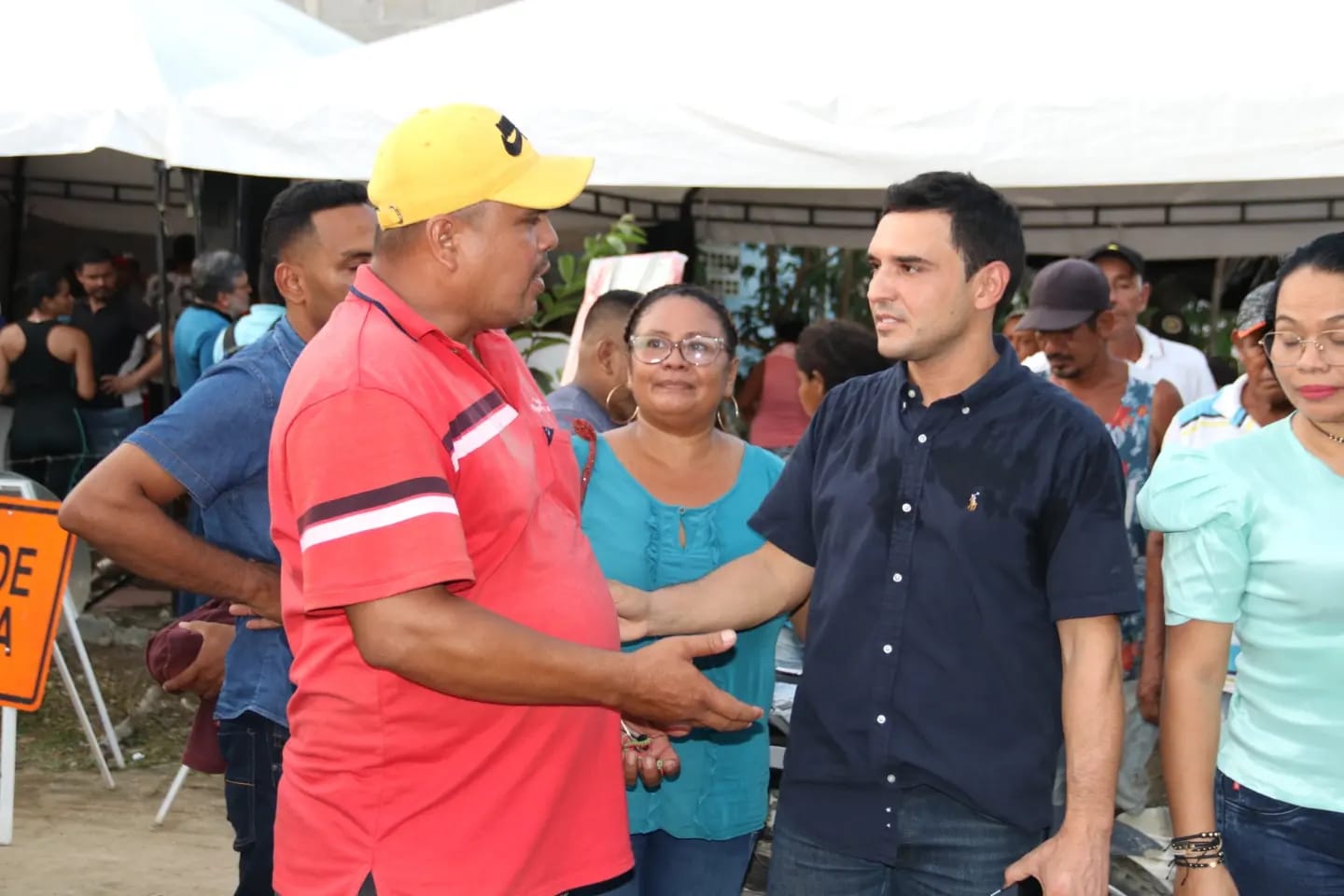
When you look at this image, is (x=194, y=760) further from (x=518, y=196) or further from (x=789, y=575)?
(x=518, y=196)

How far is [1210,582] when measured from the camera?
2736 millimetres

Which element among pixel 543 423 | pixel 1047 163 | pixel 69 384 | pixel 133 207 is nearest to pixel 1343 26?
pixel 1047 163

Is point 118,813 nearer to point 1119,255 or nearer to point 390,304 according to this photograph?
point 390,304

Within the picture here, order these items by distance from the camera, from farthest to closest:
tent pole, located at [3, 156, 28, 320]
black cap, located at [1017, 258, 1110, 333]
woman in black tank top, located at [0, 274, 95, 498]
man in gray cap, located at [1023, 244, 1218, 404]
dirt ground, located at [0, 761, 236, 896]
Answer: tent pole, located at [3, 156, 28, 320], woman in black tank top, located at [0, 274, 95, 498], man in gray cap, located at [1023, 244, 1218, 404], dirt ground, located at [0, 761, 236, 896], black cap, located at [1017, 258, 1110, 333]

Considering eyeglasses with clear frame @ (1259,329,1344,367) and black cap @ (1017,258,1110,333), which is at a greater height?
black cap @ (1017,258,1110,333)

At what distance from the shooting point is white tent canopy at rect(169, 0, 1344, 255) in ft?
17.4

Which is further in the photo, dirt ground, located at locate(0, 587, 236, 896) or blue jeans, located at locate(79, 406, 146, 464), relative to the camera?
blue jeans, located at locate(79, 406, 146, 464)

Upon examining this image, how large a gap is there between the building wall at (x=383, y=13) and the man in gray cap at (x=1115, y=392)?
8838 mm

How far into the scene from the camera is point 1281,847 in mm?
2754

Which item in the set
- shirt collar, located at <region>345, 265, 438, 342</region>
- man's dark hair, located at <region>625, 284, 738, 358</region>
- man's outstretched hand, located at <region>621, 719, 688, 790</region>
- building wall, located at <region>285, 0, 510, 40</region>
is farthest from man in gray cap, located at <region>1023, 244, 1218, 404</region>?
building wall, located at <region>285, 0, 510, 40</region>

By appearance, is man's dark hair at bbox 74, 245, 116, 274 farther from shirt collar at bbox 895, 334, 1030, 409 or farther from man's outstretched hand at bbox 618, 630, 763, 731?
man's outstretched hand at bbox 618, 630, 763, 731

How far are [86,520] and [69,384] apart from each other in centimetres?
733

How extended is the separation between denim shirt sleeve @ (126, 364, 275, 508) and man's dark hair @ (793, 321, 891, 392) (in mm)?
3053

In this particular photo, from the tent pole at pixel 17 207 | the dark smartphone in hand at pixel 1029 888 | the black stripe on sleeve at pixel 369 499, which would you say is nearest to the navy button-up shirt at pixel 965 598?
the dark smartphone in hand at pixel 1029 888
